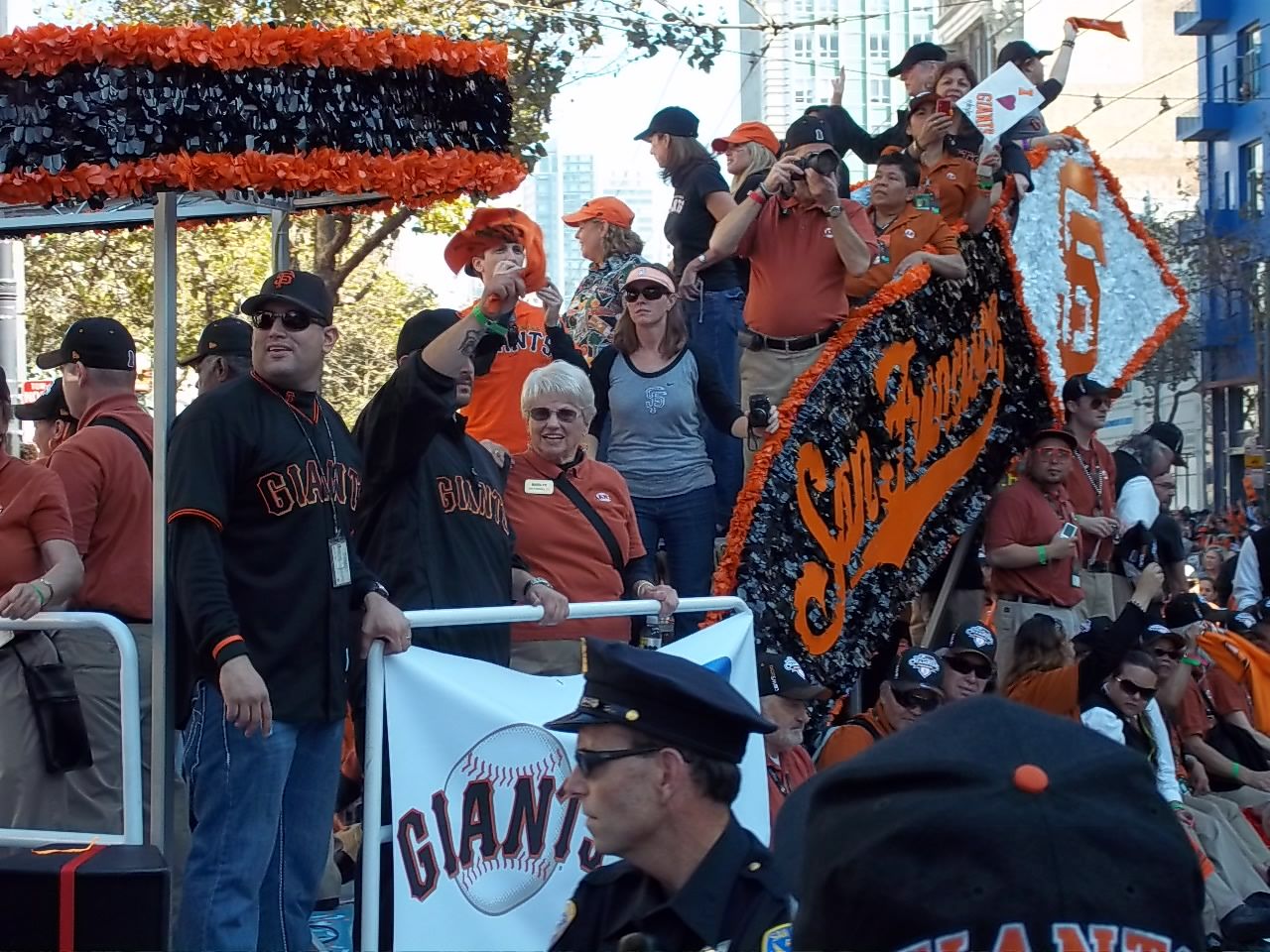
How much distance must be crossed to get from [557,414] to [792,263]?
2156mm

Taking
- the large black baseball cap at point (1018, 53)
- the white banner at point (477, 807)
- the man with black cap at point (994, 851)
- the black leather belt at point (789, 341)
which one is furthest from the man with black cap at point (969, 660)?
the man with black cap at point (994, 851)

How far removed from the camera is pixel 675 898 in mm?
2963

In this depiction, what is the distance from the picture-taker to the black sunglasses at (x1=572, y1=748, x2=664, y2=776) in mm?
3191

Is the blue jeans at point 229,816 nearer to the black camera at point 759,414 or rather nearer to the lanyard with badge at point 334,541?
the lanyard with badge at point 334,541

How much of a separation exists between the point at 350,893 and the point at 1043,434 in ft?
15.5

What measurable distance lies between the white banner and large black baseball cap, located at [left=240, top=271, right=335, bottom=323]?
0.95 meters

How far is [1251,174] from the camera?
39156 mm

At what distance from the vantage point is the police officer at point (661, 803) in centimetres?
297

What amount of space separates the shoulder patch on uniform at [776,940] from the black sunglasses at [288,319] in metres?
2.38

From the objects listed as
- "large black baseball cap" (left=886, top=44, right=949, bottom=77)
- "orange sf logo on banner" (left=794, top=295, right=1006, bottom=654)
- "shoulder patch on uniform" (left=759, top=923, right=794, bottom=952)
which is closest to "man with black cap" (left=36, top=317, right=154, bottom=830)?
"orange sf logo on banner" (left=794, top=295, right=1006, bottom=654)

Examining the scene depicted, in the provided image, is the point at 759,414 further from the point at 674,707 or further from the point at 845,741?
the point at 674,707

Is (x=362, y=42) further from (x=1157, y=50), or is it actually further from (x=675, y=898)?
(x=1157, y=50)

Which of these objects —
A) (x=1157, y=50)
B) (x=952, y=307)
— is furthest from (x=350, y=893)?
(x=1157, y=50)

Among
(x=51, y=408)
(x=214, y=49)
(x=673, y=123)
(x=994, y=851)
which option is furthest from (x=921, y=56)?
(x=994, y=851)
